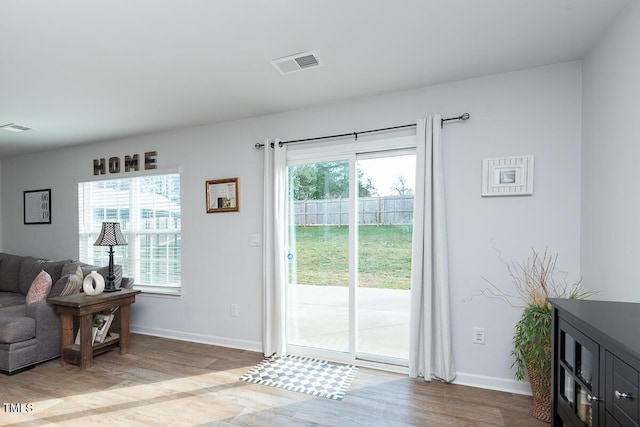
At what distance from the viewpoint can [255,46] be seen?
2029 millimetres

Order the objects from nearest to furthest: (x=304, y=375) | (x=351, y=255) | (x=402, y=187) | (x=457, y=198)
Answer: (x=457, y=198)
(x=304, y=375)
(x=402, y=187)
(x=351, y=255)

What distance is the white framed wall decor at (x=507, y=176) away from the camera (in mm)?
2377

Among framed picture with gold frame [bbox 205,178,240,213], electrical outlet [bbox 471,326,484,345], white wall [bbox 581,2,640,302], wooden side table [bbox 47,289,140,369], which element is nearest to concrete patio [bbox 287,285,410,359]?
electrical outlet [bbox 471,326,484,345]

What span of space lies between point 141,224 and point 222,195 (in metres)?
1.34

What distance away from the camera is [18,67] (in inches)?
87.3

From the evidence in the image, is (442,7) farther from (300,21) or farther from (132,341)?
(132,341)

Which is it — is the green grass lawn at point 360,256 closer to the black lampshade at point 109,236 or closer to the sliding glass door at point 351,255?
the sliding glass door at point 351,255

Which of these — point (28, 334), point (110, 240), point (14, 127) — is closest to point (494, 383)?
point (110, 240)

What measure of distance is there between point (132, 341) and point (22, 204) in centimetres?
316

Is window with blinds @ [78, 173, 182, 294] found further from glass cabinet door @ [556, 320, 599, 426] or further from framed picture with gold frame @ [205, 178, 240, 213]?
glass cabinet door @ [556, 320, 599, 426]

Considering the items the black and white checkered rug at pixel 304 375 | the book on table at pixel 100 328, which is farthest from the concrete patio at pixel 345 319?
the book on table at pixel 100 328

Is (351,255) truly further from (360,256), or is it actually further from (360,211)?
(360,211)

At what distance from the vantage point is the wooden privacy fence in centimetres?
285

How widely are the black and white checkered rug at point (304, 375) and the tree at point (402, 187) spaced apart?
5.38 ft
